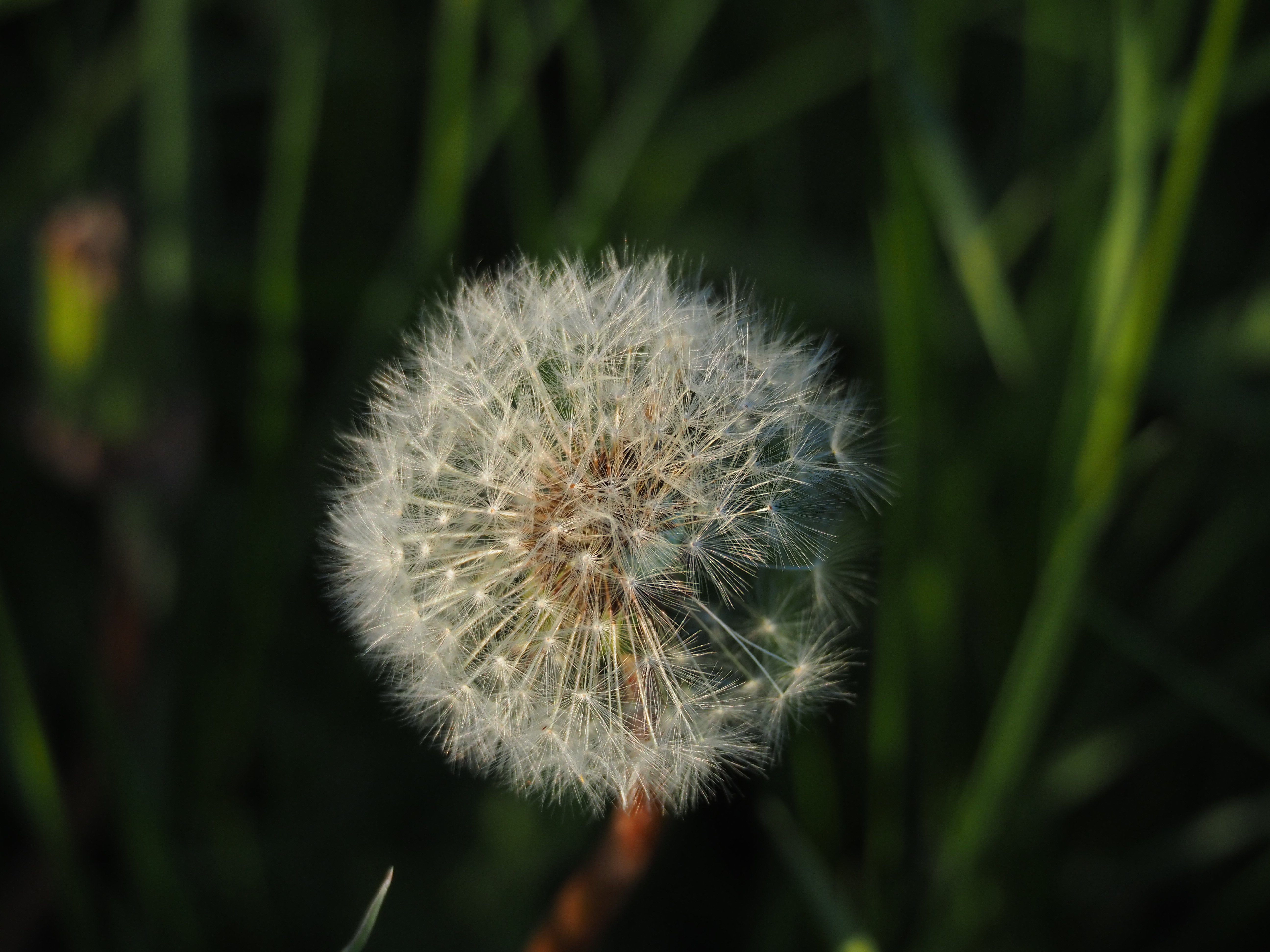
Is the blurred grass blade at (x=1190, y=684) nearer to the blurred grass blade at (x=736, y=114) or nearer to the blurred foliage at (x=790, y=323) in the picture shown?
the blurred foliage at (x=790, y=323)

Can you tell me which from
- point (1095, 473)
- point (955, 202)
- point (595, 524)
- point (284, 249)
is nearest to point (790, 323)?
point (955, 202)

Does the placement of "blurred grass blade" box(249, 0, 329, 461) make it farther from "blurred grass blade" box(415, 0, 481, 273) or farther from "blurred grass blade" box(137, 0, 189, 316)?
"blurred grass blade" box(415, 0, 481, 273)

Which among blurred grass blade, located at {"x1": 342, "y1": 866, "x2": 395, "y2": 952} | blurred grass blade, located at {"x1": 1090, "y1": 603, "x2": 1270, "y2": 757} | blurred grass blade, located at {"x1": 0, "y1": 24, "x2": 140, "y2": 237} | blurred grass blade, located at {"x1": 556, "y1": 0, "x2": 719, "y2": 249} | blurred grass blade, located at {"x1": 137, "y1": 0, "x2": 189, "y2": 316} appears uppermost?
blurred grass blade, located at {"x1": 0, "y1": 24, "x2": 140, "y2": 237}

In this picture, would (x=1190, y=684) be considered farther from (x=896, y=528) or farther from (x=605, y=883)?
(x=605, y=883)

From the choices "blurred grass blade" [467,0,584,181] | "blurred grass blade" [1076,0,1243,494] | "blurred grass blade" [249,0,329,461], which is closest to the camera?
"blurred grass blade" [1076,0,1243,494]

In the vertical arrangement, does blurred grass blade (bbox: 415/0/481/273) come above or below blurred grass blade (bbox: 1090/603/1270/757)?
above

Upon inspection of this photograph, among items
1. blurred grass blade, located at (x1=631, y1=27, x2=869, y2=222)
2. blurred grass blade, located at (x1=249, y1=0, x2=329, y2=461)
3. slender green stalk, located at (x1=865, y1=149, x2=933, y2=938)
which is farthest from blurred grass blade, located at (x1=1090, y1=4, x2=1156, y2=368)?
blurred grass blade, located at (x1=249, y1=0, x2=329, y2=461)

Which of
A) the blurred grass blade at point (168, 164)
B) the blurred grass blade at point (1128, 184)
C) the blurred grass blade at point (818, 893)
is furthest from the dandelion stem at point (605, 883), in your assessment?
the blurred grass blade at point (168, 164)
